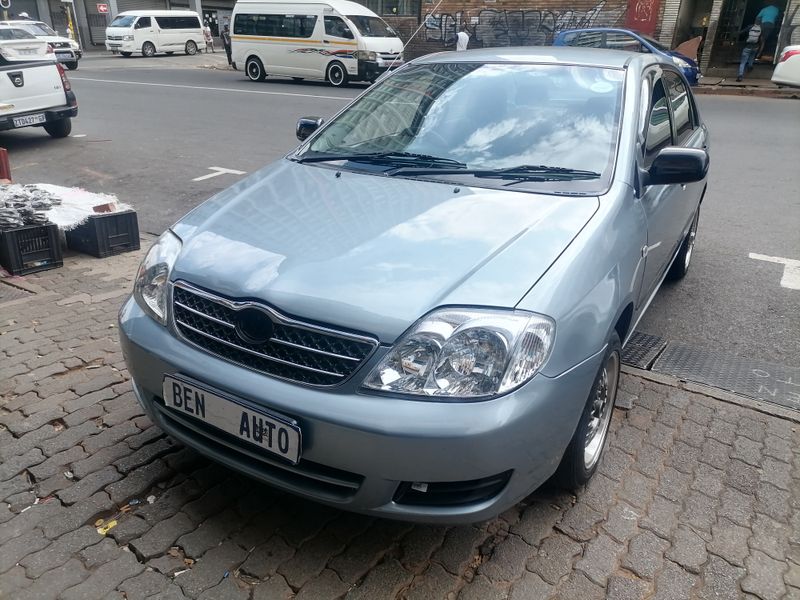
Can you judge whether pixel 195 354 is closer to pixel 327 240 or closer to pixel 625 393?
pixel 327 240

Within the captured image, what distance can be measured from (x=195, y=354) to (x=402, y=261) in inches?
32.2

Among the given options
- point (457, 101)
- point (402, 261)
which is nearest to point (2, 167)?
point (457, 101)

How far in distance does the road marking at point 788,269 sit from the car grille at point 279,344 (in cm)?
427

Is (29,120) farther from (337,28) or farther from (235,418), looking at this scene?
(337,28)

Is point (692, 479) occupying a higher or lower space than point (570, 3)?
lower

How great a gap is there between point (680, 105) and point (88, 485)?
4.19m

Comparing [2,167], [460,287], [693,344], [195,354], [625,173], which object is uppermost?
[625,173]

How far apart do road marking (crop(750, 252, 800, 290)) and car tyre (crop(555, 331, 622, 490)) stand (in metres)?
2.96

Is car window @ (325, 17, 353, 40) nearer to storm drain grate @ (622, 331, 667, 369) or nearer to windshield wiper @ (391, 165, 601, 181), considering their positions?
storm drain grate @ (622, 331, 667, 369)

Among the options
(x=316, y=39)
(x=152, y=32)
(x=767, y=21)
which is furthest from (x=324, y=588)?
(x=152, y=32)

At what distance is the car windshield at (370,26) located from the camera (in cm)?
1869

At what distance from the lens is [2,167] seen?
5.89 meters

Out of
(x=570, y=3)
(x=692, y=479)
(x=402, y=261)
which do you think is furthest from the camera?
(x=570, y=3)

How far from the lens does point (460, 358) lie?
203 centimetres
